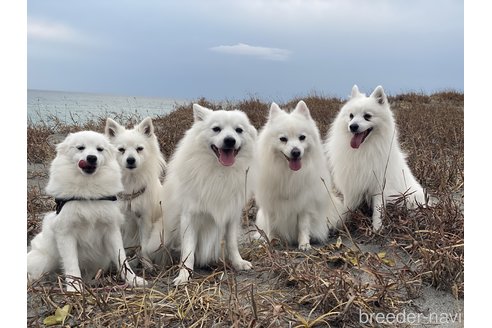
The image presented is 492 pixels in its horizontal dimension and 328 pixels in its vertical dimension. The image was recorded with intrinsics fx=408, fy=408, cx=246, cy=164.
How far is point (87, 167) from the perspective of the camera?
2928mm

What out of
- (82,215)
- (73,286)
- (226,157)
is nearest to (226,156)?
(226,157)

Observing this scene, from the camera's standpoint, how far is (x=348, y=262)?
3.22 m

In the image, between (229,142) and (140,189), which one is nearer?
(229,142)

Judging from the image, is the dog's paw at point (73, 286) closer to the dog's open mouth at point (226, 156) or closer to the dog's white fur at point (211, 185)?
the dog's white fur at point (211, 185)

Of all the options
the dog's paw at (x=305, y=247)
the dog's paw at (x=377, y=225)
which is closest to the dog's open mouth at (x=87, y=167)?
the dog's paw at (x=305, y=247)

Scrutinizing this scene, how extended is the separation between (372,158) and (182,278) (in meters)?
2.29

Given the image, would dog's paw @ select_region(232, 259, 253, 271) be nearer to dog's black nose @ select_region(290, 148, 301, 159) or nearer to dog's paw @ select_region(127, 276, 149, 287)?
dog's paw @ select_region(127, 276, 149, 287)

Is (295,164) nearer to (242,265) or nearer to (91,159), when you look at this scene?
(242,265)

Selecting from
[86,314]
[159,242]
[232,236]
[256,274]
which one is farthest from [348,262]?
[86,314]

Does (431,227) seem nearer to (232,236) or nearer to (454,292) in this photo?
(454,292)

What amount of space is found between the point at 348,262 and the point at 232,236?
3.13 ft

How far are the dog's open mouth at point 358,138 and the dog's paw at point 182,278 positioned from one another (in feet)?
7.08

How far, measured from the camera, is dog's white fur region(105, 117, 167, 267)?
11.4 ft

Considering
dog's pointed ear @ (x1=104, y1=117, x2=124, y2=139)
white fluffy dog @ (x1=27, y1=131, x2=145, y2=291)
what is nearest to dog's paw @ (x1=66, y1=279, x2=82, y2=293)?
white fluffy dog @ (x1=27, y1=131, x2=145, y2=291)
